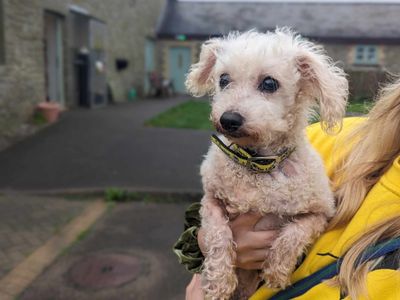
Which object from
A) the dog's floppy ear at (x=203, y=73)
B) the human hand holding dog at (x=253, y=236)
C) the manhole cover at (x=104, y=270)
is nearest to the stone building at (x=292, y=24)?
the manhole cover at (x=104, y=270)

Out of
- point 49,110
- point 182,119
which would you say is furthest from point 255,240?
point 182,119

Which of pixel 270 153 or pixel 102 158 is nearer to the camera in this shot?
pixel 270 153

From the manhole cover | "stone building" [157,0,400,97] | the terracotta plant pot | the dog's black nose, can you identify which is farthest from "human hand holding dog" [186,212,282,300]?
"stone building" [157,0,400,97]

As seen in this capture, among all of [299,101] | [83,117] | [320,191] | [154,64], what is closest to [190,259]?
[320,191]

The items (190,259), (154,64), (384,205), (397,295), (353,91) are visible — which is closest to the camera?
(397,295)

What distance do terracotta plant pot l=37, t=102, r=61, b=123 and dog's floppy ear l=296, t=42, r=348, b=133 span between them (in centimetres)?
970

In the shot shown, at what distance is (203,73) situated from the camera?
217 cm

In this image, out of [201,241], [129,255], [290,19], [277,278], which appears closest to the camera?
[277,278]

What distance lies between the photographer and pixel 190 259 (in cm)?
205

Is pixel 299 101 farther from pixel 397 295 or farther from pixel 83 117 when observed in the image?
pixel 83 117

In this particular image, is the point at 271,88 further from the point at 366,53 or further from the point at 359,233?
the point at 366,53

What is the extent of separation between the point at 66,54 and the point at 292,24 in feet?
59.2

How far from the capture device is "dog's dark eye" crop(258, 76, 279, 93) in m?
1.81

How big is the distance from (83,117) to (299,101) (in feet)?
36.4
